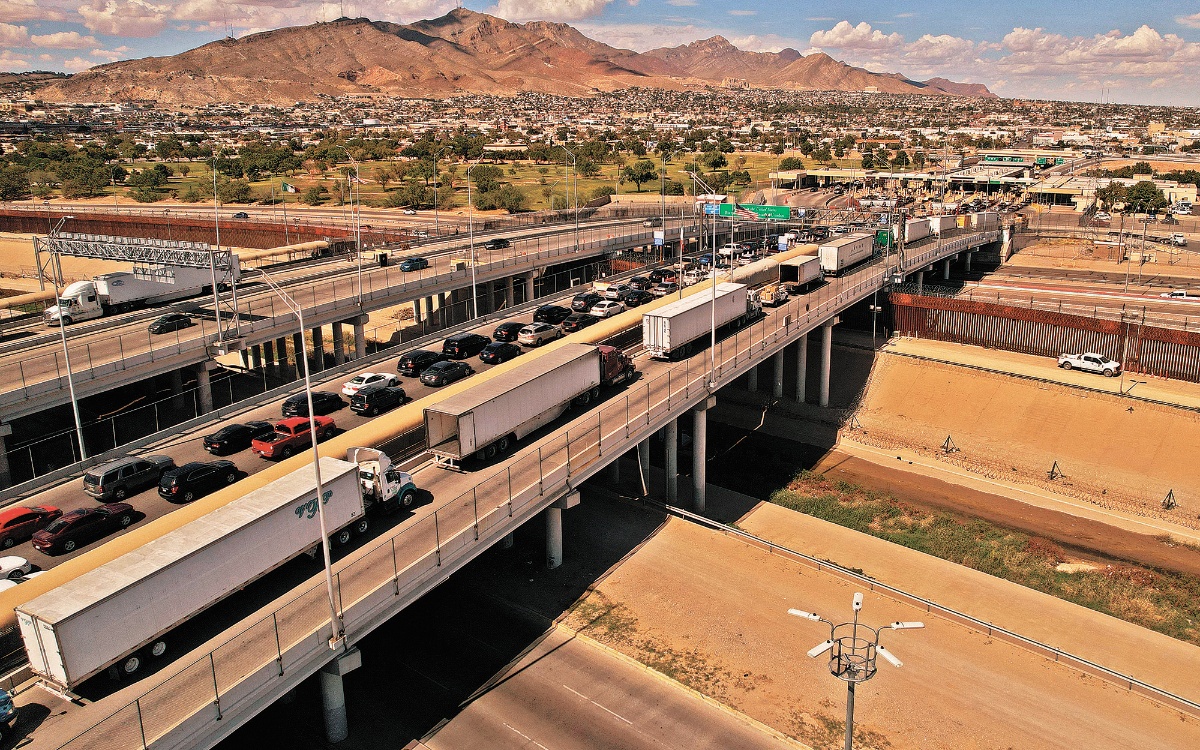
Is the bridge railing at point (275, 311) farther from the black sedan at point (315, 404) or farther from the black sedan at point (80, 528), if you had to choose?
the black sedan at point (80, 528)

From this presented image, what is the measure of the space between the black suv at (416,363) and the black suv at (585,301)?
45.8 feet

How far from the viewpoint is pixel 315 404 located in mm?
38312

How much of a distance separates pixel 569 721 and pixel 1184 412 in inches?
1615

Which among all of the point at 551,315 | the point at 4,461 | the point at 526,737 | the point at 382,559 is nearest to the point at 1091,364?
the point at 551,315

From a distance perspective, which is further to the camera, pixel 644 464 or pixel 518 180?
pixel 518 180

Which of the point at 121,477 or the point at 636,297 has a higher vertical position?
the point at 636,297

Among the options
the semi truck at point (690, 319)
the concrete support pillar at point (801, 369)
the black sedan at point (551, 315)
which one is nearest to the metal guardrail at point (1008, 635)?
the semi truck at point (690, 319)

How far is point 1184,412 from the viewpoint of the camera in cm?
4728

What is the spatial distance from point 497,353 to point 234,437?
14871 mm

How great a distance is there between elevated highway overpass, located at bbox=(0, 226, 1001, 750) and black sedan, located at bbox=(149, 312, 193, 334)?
2158 centimetres

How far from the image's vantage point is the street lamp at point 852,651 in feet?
62.4

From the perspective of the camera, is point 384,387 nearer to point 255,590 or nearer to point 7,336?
point 255,590

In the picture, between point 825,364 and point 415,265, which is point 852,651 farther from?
point 415,265

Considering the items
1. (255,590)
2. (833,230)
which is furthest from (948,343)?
(255,590)
